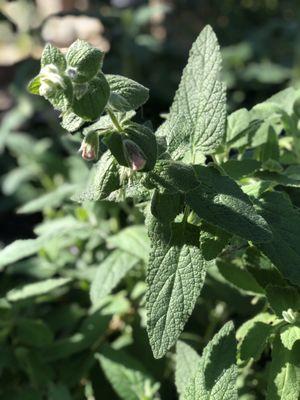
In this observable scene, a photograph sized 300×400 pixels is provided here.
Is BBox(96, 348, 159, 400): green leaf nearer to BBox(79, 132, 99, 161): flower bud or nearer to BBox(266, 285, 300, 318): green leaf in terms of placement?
BBox(266, 285, 300, 318): green leaf

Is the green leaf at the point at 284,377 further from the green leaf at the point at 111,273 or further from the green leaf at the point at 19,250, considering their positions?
the green leaf at the point at 19,250

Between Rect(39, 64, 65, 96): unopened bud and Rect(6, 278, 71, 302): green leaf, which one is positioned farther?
Rect(6, 278, 71, 302): green leaf

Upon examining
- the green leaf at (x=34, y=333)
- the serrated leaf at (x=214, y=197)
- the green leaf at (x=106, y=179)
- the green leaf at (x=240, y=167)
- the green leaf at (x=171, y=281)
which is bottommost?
the green leaf at (x=34, y=333)

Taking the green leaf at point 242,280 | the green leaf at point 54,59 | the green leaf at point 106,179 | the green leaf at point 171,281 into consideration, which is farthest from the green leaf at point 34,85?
the green leaf at point 242,280

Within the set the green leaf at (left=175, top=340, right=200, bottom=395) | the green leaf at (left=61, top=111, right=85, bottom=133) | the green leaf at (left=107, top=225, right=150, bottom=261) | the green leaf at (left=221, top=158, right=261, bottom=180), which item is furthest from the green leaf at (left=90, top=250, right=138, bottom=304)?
the green leaf at (left=61, top=111, right=85, bottom=133)

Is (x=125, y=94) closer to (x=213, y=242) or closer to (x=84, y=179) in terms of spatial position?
(x=213, y=242)

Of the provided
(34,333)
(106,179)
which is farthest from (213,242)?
Result: (34,333)

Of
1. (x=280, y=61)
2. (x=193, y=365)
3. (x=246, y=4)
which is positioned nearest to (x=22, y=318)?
(x=193, y=365)
